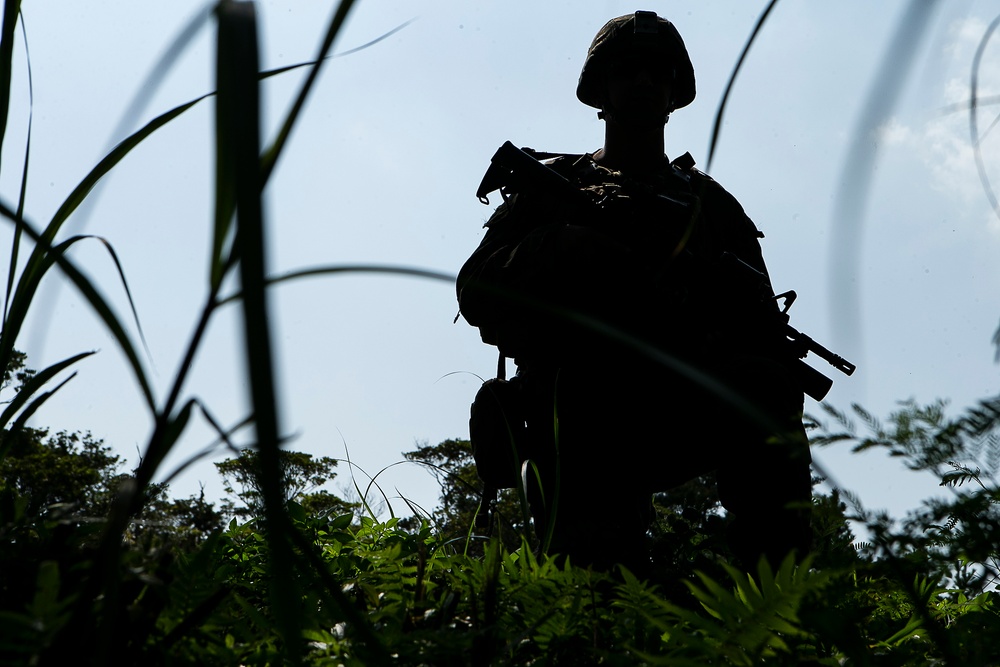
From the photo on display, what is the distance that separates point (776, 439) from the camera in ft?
2.20

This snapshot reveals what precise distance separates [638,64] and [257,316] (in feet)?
8.10

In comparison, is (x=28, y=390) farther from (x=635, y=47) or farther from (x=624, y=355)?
(x=635, y=47)

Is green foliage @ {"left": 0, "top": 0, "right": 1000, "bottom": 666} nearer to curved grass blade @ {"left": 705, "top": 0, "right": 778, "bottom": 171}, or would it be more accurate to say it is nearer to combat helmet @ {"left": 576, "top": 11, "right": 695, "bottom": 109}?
curved grass blade @ {"left": 705, "top": 0, "right": 778, "bottom": 171}

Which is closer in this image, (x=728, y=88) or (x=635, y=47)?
(x=728, y=88)

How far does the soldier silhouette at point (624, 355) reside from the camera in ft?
6.66

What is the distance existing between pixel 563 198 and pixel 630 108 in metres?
0.45

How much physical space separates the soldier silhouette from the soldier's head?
273mm

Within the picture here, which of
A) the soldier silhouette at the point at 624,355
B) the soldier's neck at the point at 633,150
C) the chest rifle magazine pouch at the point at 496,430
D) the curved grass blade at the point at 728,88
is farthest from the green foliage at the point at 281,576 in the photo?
the soldier's neck at the point at 633,150

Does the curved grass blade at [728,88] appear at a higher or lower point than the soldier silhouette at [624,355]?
lower

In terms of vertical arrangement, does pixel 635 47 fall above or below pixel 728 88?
above

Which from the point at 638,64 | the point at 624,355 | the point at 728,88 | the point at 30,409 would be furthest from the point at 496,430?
the point at 728,88

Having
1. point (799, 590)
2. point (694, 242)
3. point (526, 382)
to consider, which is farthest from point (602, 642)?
point (694, 242)

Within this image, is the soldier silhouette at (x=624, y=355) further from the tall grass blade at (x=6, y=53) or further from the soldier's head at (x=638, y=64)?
the tall grass blade at (x=6, y=53)

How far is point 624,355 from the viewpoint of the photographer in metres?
2.31
